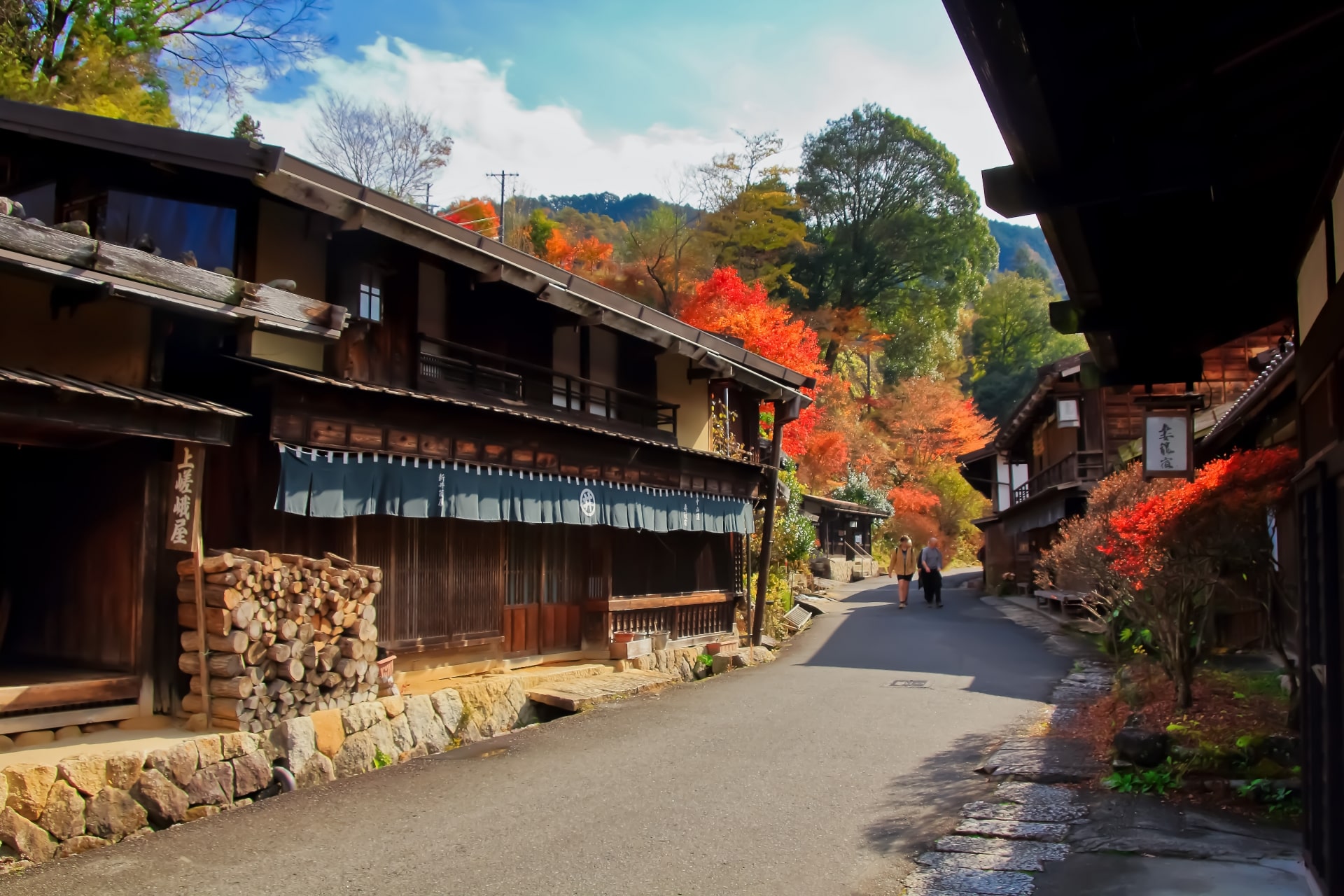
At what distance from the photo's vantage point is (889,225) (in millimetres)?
52312

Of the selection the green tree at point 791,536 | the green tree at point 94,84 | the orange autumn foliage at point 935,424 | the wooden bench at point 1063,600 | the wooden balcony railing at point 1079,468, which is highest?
the green tree at point 94,84

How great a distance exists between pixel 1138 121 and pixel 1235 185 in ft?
3.85

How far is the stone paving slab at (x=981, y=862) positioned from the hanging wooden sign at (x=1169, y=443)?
773 cm

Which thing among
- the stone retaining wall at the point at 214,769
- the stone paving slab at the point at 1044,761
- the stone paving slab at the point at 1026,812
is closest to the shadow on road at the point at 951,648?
the stone paving slab at the point at 1044,761

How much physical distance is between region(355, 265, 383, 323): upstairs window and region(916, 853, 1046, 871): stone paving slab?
8.51 m

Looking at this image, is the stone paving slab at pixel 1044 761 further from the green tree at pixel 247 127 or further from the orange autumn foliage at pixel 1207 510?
the green tree at pixel 247 127

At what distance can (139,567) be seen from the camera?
29.1 ft

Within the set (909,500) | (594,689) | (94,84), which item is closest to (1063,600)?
(594,689)

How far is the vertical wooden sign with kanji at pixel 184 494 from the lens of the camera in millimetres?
8625

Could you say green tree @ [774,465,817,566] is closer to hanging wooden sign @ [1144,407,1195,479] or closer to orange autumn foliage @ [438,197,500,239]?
hanging wooden sign @ [1144,407,1195,479]

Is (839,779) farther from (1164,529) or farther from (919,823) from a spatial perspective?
(1164,529)

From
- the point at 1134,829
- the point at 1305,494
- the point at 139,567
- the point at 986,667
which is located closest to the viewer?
the point at 1305,494

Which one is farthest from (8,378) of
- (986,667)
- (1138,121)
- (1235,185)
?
(986,667)

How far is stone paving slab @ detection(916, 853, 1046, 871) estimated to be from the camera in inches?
263
